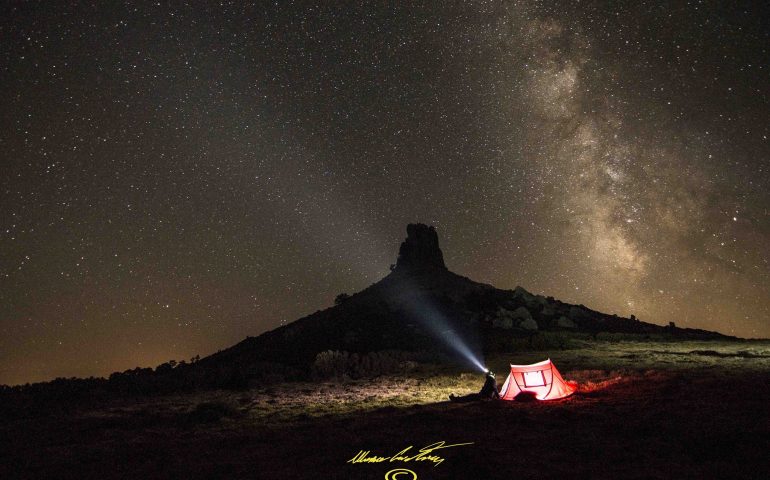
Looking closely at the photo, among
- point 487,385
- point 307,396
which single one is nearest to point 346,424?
point 487,385

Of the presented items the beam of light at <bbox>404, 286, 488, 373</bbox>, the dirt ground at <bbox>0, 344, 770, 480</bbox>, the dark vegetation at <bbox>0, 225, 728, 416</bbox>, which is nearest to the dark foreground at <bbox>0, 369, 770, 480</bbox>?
the dirt ground at <bbox>0, 344, 770, 480</bbox>

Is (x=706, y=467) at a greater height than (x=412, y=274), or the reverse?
(x=412, y=274)

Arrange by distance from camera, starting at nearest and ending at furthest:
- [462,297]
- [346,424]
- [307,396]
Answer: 1. [346,424]
2. [307,396]
3. [462,297]

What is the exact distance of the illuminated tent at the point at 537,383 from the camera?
12953mm

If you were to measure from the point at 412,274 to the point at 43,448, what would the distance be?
218ft

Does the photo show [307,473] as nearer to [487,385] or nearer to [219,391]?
[487,385]

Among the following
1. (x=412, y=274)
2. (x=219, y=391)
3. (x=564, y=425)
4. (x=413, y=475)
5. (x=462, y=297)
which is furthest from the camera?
(x=412, y=274)

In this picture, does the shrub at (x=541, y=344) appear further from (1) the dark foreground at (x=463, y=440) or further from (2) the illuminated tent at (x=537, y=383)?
(2) the illuminated tent at (x=537, y=383)

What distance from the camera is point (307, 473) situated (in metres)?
7.22
